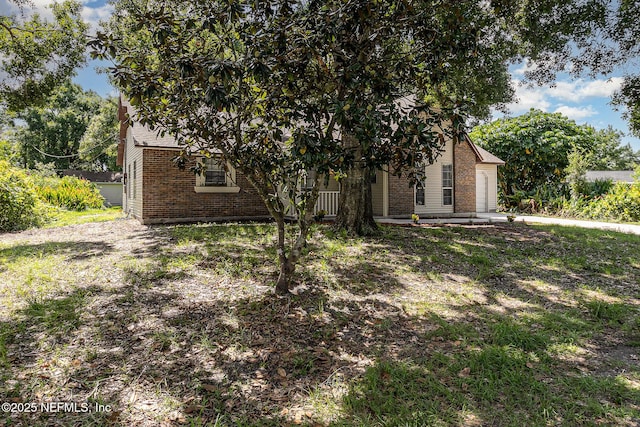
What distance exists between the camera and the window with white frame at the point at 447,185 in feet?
49.9

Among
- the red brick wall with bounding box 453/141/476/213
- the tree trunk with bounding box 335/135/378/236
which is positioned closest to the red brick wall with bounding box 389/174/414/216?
the red brick wall with bounding box 453/141/476/213

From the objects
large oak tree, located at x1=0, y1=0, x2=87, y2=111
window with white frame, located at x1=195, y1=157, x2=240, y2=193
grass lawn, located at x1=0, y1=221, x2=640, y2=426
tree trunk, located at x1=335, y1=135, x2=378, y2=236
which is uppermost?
large oak tree, located at x1=0, y1=0, x2=87, y2=111

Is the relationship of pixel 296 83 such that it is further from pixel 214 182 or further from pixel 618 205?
pixel 618 205

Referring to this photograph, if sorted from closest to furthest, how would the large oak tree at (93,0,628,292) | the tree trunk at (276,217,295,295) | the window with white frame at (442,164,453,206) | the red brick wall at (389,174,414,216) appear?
the large oak tree at (93,0,628,292) → the tree trunk at (276,217,295,295) → the red brick wall at (389,174,414,216) → the window with white frame at (442,164,453,206)

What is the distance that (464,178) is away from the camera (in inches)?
609

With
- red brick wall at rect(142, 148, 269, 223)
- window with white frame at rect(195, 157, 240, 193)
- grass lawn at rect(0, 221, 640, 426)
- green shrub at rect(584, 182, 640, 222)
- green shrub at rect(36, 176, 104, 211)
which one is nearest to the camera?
grass lawn at rect(0, 221, 640, 426)

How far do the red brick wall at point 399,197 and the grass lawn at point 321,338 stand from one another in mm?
6695

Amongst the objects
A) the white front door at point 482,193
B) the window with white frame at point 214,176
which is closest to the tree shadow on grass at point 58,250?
the window with white frame at point 214,176

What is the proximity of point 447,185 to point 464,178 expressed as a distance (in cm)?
85

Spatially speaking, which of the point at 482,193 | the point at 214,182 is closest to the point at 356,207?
the point at 214,182

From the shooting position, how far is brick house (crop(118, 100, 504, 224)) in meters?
11.6

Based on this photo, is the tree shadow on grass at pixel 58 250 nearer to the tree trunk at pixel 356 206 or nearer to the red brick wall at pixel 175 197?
the red brick wall at pixel 175 197

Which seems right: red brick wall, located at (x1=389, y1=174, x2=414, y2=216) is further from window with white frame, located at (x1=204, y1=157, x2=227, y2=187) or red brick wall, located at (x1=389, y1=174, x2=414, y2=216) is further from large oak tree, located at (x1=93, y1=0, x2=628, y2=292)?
large oak tree, located at (x1=93, y1=0, x2=628, y2=292)

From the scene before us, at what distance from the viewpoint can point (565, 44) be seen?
9.36 meters
